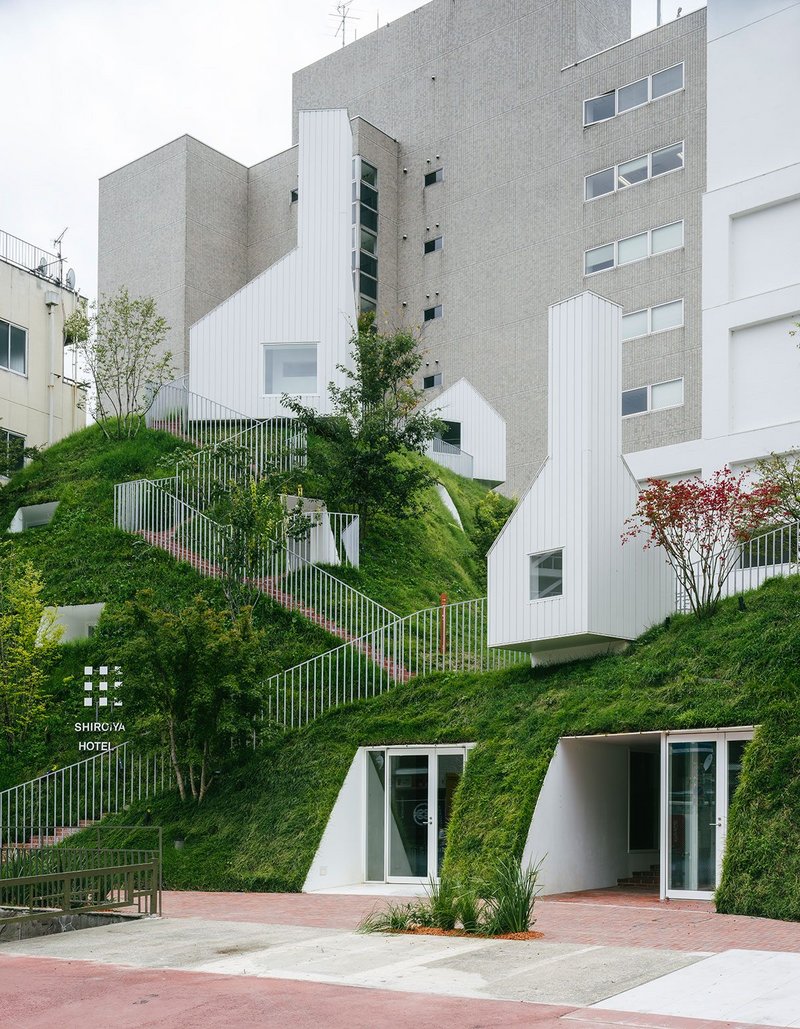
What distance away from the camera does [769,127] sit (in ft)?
98.2

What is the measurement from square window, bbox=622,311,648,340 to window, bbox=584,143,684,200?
4.99 meters

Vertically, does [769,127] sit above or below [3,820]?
above

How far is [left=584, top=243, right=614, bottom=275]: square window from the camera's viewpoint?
44.2 metres

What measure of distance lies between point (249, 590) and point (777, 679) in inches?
530

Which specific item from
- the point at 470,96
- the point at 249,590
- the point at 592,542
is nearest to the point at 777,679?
the point at 592,542

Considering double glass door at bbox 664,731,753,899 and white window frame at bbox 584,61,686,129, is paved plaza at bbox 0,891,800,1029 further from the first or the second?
white window frame at bbox 584,61,686,129

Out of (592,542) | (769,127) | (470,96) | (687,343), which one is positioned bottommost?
(592,542)

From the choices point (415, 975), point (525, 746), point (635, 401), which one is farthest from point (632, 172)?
point (415, 975)

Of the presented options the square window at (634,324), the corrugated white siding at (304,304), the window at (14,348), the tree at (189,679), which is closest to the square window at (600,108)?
the square window at (634,324)

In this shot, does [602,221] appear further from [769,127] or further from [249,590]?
[249,590]

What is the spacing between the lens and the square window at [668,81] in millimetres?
42719

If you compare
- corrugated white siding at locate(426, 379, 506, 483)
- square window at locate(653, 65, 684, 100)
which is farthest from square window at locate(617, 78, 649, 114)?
corrugated white siding at locate(426, 379, 506, 483)

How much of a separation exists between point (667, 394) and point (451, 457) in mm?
7531

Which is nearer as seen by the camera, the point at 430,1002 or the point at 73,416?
the point at 430,1002
